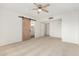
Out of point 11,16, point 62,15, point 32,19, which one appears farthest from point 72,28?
point 11,16

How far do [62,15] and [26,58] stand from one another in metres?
5.03

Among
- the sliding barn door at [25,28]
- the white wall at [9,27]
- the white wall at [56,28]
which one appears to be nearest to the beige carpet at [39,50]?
the white wall at [9,27]

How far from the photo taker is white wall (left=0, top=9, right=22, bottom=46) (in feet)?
16.5

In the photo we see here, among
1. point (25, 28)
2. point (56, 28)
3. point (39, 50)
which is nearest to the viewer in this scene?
point (39, 50)

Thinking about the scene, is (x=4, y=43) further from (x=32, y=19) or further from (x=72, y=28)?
(x=72, y=28)

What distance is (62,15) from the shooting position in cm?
671

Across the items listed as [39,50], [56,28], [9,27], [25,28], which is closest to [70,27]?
[39,50]

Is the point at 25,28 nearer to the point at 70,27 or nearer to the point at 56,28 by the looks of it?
the point at 70,27

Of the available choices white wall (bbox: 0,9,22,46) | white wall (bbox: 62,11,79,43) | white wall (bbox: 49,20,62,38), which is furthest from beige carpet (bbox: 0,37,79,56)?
white wall (bbox: 49,20,62,38)

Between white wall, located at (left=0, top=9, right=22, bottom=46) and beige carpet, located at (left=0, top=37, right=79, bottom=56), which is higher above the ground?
white wall, located at (left=0, top=9, right=22, bottom=46)

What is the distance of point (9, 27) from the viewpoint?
553cm

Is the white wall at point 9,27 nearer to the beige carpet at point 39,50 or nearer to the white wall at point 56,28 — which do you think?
the beige carpet at point 39,50

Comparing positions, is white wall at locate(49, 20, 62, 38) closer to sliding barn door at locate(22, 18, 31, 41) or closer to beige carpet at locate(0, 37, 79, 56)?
sliding barn door at locate(22, 18, 31, 41)

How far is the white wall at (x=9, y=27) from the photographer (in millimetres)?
5031
